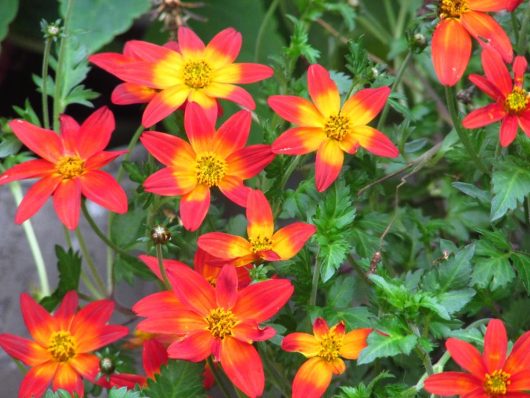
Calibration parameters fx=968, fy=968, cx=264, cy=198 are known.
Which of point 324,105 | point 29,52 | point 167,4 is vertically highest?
point 29,52

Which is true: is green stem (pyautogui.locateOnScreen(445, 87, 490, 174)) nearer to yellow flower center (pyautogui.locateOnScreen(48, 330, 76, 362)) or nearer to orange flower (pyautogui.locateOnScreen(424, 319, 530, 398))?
orange flower (pyautogui.locateOnScreen(424, 319, 530, 398))

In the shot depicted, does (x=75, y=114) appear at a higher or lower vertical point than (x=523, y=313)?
higher

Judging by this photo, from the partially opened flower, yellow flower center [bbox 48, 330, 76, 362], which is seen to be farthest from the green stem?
yellow flower center [bbox 48, 330, 76, 362]

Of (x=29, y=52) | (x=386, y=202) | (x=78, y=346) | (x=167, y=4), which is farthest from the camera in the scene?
(x=29, y=52)

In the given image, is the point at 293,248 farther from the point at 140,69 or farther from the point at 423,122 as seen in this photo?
the point at 423,122

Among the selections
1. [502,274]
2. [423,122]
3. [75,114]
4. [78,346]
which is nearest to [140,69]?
[78,346]

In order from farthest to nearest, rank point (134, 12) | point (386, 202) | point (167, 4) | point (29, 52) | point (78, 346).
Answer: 1. point (29, 52)
2. point (134, 12)
3. point (386, 202)
4. point (167, 4)
5. point (78, 346)
